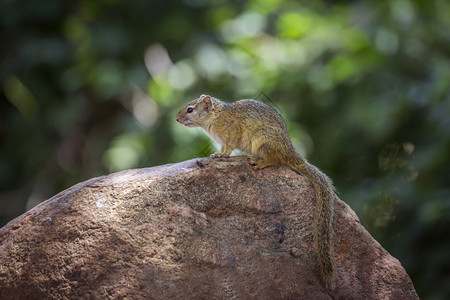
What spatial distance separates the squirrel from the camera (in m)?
3.58

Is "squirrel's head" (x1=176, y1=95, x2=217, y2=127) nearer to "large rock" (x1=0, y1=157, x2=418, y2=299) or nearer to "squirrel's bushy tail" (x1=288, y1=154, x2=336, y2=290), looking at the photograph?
"large rock" (x1=0, y1=157, x2=418, y2=299)

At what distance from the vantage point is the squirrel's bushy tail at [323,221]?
138 inches

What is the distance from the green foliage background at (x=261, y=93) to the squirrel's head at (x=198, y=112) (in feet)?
3.61

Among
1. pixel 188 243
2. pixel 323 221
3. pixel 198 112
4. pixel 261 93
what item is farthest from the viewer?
pixel 261 93

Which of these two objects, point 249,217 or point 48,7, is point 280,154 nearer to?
point 249,217

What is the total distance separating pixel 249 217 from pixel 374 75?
357 centimetres

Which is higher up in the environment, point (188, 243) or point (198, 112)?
point (198, 112)

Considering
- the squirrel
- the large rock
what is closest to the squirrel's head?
the squirrel

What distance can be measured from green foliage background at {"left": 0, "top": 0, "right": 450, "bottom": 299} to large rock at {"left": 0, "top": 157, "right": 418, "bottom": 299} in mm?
1742

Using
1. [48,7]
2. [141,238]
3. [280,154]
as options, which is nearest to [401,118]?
[280,154]

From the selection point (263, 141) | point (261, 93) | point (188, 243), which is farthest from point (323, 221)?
point (261, 93)

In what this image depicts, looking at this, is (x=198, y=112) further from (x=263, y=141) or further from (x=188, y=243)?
(x=188, y=243)

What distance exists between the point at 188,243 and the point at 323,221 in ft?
2.78

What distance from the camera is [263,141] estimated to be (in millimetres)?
3967
